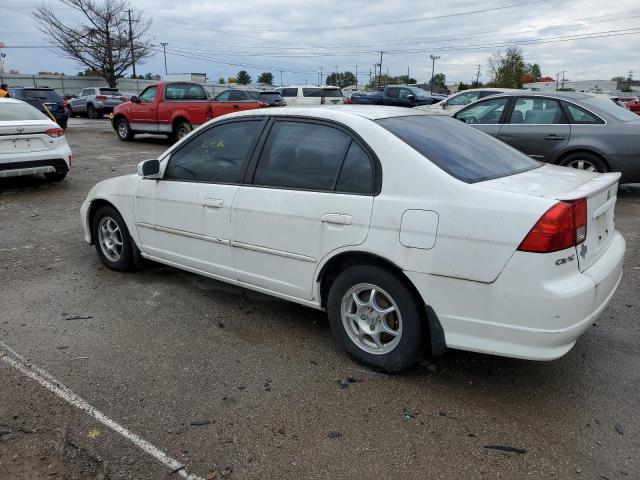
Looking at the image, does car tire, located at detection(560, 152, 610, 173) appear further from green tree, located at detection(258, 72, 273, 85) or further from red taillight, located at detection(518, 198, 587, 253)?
green tree, located at detection(258, 72, 273, 85)

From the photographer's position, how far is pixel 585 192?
9.61 feet

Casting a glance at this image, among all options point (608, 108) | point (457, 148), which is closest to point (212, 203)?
point (457, 148)

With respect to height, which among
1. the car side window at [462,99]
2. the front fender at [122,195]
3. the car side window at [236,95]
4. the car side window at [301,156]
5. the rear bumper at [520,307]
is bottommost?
the rear bumper at [520,307]

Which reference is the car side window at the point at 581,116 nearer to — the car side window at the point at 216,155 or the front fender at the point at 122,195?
the car side window at the point at 216,155

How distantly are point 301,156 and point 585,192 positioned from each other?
5.82 feet

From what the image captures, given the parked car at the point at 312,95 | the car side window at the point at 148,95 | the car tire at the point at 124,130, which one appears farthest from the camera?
the parked car at the point at 312,95

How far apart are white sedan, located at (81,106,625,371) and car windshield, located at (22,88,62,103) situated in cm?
1831

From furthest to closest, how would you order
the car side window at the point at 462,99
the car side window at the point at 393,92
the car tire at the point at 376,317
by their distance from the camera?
the car side window at the point at 393,92, the car side window at the point at 462,99, the car tire at the point at 376,317

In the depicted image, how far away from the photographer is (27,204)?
8398 mm

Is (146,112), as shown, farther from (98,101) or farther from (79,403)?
(79,403)

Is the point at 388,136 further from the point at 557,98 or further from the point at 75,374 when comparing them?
the point at 557,98

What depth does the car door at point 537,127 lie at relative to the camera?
8250 millimetres

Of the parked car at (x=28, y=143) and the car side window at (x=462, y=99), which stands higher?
the car side window at (x=462, y=99)

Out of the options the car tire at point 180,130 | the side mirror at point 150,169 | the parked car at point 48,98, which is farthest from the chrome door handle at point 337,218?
the parked car at point 48,98
